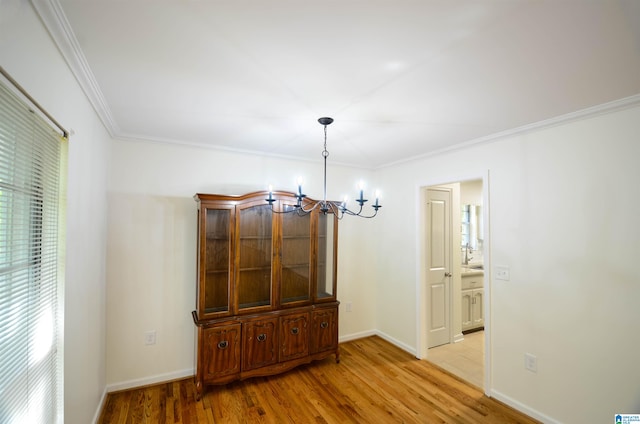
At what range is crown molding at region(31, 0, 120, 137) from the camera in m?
1.15

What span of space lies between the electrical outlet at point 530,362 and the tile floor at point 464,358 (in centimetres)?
62

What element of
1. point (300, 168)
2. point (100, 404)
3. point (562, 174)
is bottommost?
point (100, 404)

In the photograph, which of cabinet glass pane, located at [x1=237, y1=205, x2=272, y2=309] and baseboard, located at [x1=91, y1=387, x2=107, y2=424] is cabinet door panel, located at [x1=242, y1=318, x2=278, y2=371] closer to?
cabinet glass pane, located at [x1=237, y1=205, x2=272, y2=309]

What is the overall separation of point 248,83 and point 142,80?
2.17 ft

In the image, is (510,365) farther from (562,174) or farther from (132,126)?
(132,126)

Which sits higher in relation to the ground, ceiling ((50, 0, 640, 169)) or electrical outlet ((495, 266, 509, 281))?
ceiling ((50, 0, 640, 169))

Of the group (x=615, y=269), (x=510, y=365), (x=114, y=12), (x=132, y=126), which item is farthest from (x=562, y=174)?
(x=132, y=126)

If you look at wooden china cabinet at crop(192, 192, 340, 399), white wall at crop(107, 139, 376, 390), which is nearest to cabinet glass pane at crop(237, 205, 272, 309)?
wooden china cabinet at crop(192, 192, 340, 399)

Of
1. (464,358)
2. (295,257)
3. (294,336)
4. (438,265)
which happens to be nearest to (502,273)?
(438,265)

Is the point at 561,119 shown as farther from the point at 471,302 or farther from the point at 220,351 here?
the point at 220,351

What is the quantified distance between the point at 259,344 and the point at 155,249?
1449mm

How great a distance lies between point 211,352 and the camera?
271 cm

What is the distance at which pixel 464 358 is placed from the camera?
353cm

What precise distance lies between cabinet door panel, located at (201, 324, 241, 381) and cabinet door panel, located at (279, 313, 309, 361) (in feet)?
1.58
